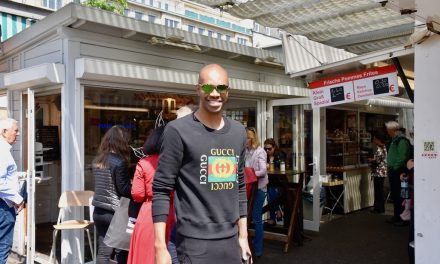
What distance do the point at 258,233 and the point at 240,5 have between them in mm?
2828

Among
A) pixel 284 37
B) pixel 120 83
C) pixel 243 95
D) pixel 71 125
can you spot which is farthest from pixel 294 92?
pixel 71 125

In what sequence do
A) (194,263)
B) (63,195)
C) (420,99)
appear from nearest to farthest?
(194,263) < (420,99) < (63,195)

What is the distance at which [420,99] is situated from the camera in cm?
347

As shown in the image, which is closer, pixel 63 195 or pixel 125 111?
pixel 63 195

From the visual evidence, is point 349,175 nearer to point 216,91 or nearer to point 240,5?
point 240,5

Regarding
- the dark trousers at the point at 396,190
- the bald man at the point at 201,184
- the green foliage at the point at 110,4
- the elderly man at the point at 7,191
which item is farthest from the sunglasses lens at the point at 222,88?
the green foliage at the point at 110,4

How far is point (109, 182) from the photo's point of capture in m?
3.73

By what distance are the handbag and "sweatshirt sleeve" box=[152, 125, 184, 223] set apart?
4.74 ft

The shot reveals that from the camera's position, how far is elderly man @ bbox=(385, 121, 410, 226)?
6.77 m

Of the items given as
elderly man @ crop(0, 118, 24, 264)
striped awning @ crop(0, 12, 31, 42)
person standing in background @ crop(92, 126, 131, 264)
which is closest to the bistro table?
person standing in background @ crop(92, 126, 131, 264)

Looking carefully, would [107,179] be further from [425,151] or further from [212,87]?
[425,151]

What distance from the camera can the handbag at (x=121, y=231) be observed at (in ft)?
10.9

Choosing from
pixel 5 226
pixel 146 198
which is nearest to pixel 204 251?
pixel 146 198

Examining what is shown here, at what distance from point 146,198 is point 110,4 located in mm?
15563
